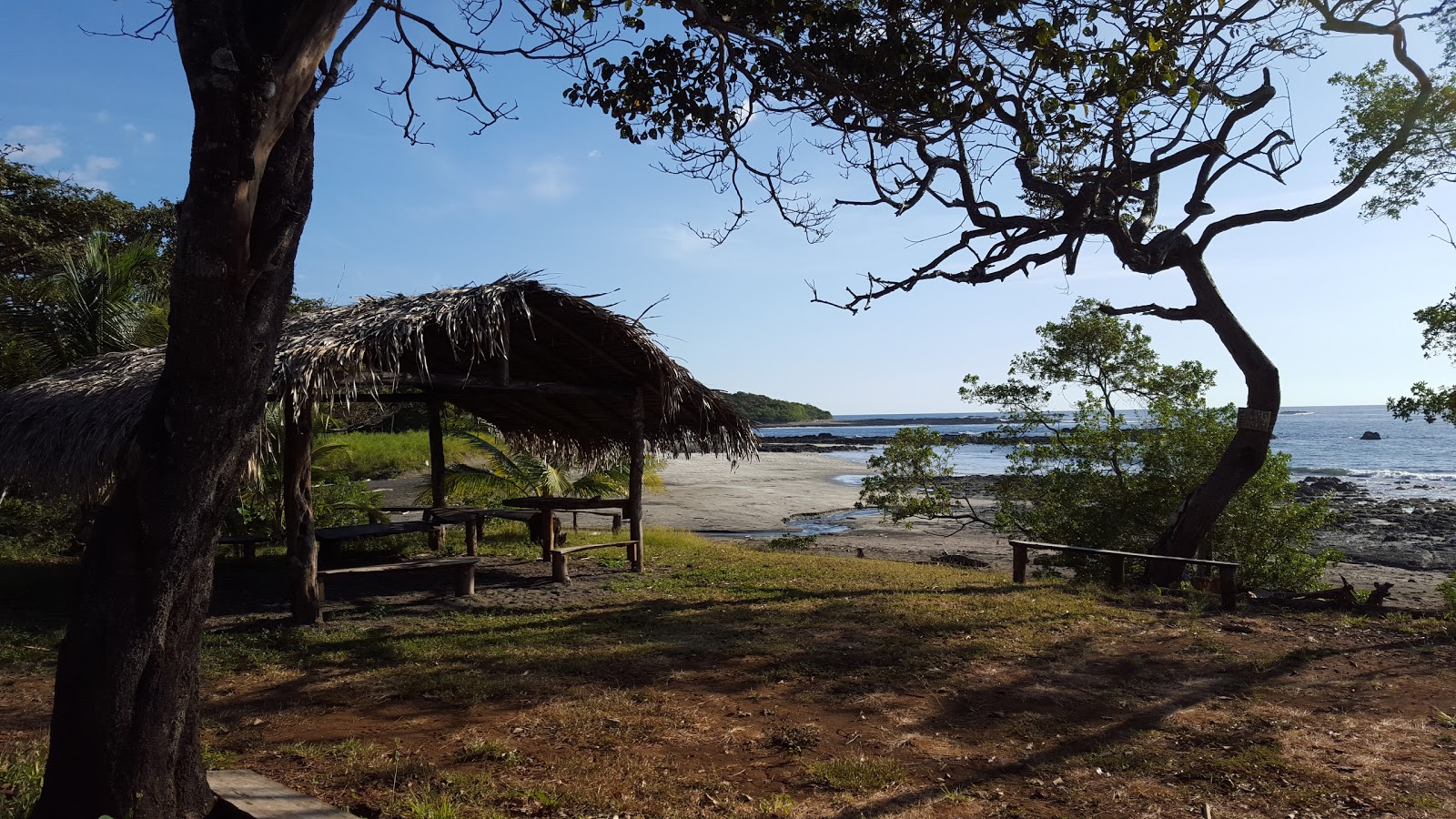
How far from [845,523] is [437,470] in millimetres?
12942

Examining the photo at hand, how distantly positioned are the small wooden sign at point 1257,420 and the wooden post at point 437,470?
33.7 feet

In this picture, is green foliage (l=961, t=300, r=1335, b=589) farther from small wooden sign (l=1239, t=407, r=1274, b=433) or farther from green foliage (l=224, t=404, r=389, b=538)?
green foliage (l=224, t=404, r=389, b=538)

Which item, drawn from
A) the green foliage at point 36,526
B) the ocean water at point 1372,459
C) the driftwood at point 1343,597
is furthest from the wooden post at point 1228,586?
the ocean water at point 1372,459

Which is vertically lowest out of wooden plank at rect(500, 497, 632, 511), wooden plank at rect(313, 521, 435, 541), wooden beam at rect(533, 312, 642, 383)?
wooden plank at rect(313, 521, 435, 541)

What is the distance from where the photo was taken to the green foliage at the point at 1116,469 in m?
11.2

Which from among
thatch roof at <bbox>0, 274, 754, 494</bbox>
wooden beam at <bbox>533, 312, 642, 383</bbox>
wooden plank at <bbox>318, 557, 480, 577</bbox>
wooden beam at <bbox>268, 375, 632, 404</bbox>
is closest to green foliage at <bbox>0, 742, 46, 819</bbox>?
thatch roof at <bbox>0, 274, 754, 494</bbox>

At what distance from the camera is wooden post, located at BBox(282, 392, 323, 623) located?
7668 mm

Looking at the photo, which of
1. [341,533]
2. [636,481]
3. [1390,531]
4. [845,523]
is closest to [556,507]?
[636,481]

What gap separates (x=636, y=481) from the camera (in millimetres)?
11039

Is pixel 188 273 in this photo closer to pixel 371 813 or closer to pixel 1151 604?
pixel 371 813

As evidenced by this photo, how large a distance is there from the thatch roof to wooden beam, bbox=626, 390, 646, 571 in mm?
321

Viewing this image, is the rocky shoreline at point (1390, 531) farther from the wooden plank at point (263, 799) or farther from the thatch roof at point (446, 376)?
the wooden plank at point (263, 799)

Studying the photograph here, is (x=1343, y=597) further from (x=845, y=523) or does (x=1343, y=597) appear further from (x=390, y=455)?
(x=390, y=455)

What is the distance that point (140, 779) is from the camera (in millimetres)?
2963
